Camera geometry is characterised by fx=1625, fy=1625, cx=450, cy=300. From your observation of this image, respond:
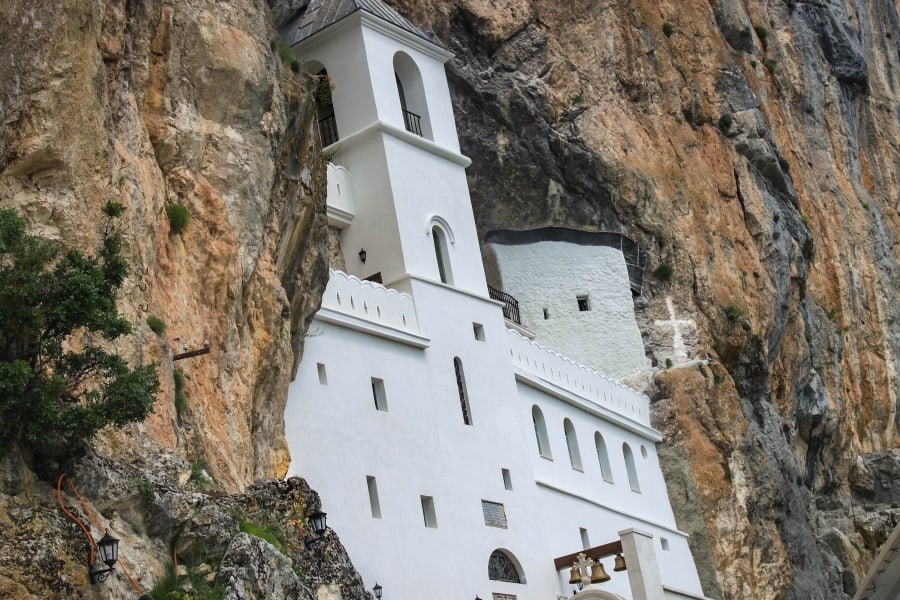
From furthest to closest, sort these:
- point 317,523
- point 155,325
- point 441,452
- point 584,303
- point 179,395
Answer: point 584,303 < point 441,452 < point 317,523 < point 179,395 < point 155,325

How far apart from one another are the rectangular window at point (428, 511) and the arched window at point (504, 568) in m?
1.75

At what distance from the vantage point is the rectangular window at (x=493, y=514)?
31141 millimetres

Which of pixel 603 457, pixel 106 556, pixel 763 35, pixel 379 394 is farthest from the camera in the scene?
pixel 763 35

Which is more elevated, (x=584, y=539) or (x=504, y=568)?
(x=584, y=539)

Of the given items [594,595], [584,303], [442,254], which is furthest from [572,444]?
[594,595]

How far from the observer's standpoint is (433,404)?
102 feet

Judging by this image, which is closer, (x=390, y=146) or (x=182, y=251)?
(x=182, y=251)

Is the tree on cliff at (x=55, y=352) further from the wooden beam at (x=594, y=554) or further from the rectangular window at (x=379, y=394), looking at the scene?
the wooden beam at (x=594, y=554)

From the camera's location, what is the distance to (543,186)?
39812 mm

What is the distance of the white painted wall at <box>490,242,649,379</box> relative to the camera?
39.9 meters

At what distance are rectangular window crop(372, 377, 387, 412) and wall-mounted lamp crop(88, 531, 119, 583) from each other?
13.7 meters

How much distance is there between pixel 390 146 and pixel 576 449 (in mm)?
8001

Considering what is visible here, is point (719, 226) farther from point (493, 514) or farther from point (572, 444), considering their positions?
point (493, 514)

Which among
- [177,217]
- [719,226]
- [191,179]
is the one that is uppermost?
[719,226]
